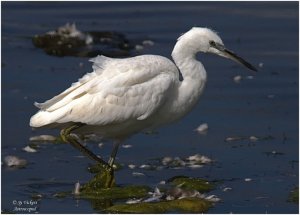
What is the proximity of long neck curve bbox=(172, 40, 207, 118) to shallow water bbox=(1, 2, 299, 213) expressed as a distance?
788 millimetres

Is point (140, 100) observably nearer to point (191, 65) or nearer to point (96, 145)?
point (191, 65)

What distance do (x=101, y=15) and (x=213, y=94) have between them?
510 cm

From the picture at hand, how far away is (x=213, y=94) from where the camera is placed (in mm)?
13438

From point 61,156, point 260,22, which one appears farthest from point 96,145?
point 260,22

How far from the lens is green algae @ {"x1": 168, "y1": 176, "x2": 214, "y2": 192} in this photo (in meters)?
10.0

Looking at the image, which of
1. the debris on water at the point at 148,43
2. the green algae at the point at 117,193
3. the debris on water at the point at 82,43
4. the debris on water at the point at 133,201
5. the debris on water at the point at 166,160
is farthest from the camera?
the debris on water at the point at 148,43

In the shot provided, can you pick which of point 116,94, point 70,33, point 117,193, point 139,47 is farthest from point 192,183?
point 70,33

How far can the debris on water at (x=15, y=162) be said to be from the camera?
35.1 feet

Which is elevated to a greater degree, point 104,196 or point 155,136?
point 155,136

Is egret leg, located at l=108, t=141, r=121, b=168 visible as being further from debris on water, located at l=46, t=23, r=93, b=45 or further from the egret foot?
debris on water, located at l=46, t=23, r=93, b=45

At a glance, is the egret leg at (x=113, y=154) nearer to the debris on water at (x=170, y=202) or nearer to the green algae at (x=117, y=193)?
the green algae at (x=117, y=193)

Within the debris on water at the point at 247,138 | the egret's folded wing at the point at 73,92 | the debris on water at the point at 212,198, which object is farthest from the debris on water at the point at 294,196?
the egret's folded wing at the point at 73,92

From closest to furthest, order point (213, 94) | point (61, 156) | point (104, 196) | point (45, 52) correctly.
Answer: point (104, 196) < point (61, 156) < point (213, 94) < point (45, 52)

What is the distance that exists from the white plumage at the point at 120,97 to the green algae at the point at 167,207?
0.99 meters
